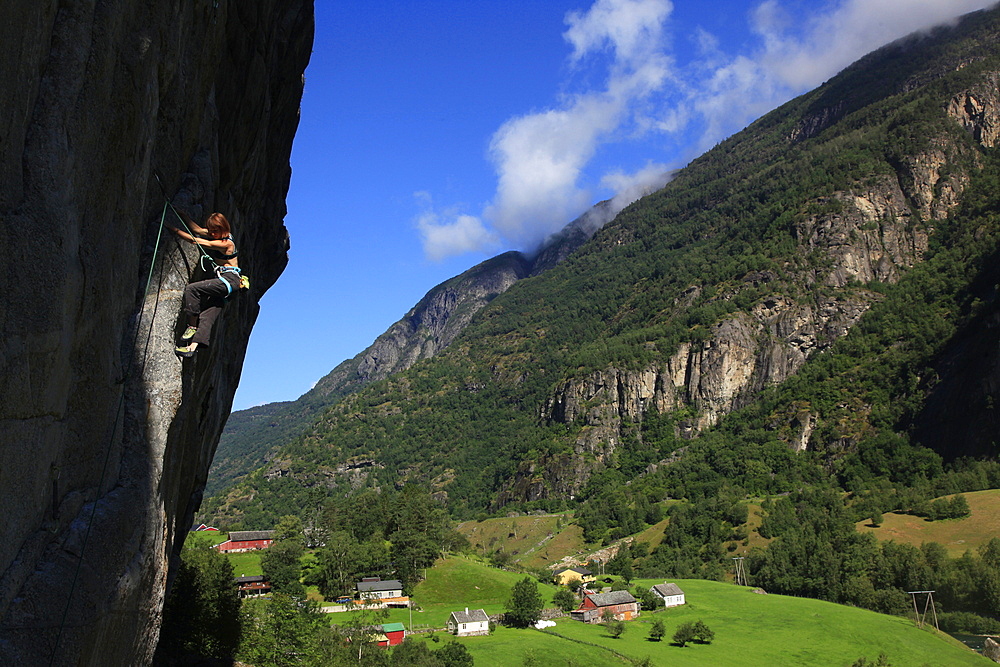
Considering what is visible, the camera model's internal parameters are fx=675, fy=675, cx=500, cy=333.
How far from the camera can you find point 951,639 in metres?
74.9

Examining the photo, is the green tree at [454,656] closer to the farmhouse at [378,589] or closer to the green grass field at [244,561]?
the farmhouse at [378,589]

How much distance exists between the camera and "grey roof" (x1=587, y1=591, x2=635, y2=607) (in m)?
81.2

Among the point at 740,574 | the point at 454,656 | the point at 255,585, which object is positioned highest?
the point at 255,585

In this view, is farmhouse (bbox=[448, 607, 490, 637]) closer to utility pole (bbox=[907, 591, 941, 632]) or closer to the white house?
the white house

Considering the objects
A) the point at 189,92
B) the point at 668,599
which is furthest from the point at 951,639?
the point at 189,92

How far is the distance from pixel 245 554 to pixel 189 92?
10301 centimetres

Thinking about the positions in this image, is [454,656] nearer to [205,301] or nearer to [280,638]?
[280,638]

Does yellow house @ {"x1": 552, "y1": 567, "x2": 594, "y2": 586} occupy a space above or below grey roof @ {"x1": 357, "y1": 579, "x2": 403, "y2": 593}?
below

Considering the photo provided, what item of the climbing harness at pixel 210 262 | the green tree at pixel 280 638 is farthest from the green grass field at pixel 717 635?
the climbing harness at pixel 210 262

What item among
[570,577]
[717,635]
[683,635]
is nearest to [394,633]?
[683,635]

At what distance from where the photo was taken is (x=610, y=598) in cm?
8312

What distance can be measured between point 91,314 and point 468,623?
215ft

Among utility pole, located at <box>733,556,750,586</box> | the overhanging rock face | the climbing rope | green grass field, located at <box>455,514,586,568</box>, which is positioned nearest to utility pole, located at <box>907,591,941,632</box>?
utility pole, located at <box>733,556,750,586</box>

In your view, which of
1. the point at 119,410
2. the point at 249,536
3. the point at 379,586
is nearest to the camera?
the point at 119,410
